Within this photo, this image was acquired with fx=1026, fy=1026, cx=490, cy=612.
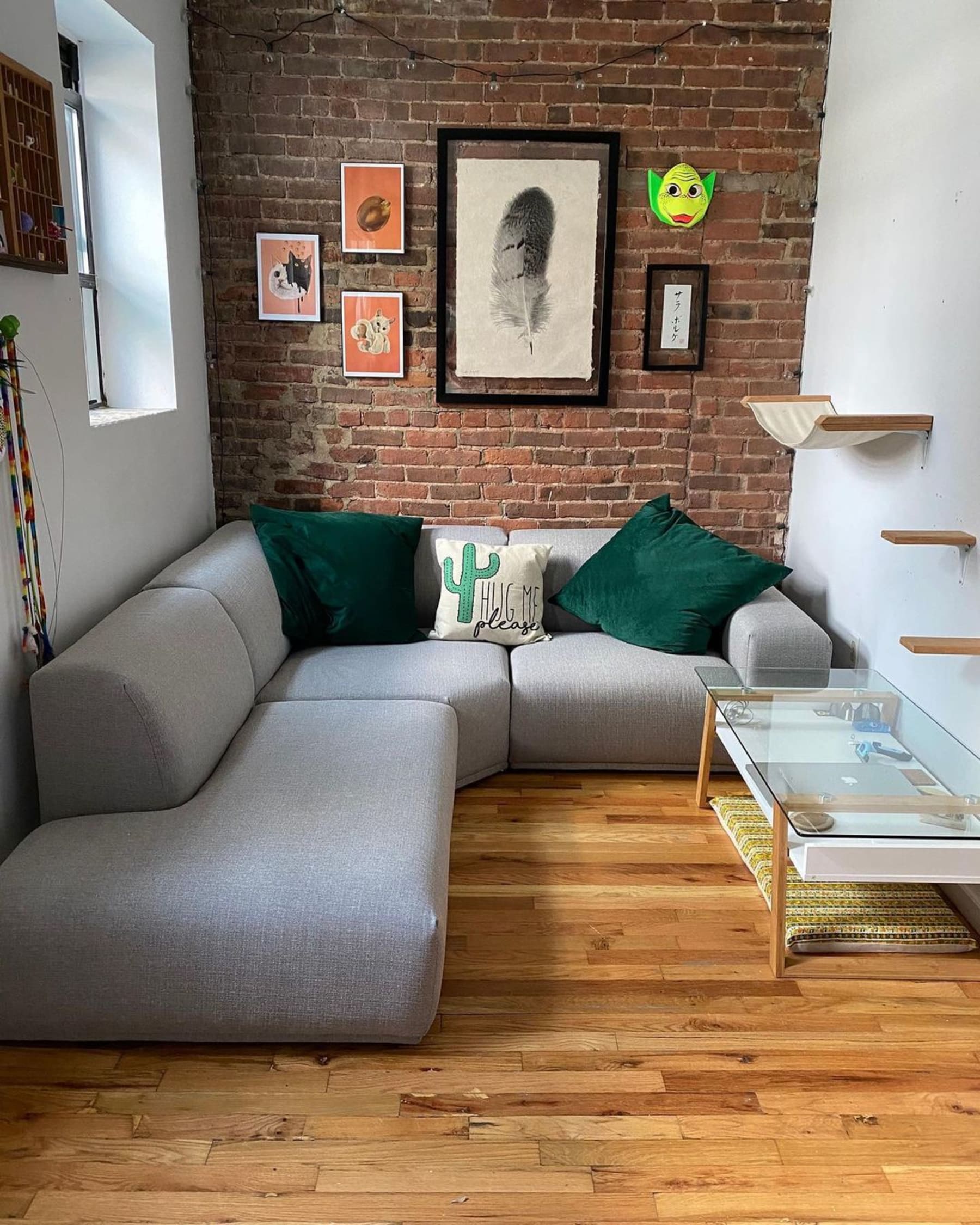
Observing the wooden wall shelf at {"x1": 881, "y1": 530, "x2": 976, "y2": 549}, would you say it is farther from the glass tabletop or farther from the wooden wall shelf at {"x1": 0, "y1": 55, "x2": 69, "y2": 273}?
the wooden wall shelf at {"x1": 0, "y1": 55, "x2": 69, "y2": 273}

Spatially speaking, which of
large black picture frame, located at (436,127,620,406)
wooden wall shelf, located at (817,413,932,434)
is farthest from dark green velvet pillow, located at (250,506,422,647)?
wooden wall shelf, located at (817,413,932,434)

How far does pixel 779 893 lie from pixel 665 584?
139cm

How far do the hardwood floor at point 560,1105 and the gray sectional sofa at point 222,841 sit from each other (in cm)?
12

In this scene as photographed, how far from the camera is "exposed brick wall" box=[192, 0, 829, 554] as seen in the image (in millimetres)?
3621

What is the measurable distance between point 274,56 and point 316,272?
2.41ft

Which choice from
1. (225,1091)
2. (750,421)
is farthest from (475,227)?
(225,1091)

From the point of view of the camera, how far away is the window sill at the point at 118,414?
2.91m

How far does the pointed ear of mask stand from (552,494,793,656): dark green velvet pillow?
3.53 feet

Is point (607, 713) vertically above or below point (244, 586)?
below

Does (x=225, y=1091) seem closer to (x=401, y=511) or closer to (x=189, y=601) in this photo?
(x=189, y=601)

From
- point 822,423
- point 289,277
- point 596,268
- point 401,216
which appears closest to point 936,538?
point 822,423

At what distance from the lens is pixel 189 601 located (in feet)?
9.17

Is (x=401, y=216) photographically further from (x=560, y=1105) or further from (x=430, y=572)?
(x=560, y=1105)

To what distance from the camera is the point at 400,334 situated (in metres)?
3.84
